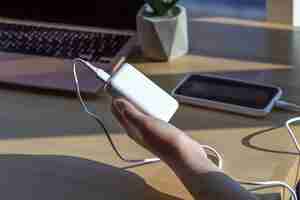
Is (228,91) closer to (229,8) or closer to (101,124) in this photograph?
(101,124)

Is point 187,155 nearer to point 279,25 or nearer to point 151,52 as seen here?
point 151,52

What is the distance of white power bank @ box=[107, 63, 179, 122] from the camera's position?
1.18 meters

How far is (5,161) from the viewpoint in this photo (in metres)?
1.21

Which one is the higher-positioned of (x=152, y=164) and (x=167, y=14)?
(x=167, y=14)

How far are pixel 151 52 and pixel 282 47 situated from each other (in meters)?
0.24

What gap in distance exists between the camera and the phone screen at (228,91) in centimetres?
130

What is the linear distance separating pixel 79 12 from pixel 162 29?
0.63 feet

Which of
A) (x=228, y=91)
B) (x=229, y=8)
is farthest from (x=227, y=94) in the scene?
(x=229, y=8)

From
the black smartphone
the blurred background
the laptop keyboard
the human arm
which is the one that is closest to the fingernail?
the human arm

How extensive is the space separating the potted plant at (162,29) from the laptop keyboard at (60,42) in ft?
0.17

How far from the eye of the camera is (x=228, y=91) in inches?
52.1

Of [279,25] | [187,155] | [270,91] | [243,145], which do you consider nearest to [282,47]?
[279,25]

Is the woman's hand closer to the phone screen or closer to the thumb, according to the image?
the thumb

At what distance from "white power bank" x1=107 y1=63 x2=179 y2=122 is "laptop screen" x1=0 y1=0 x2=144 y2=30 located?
307mm
